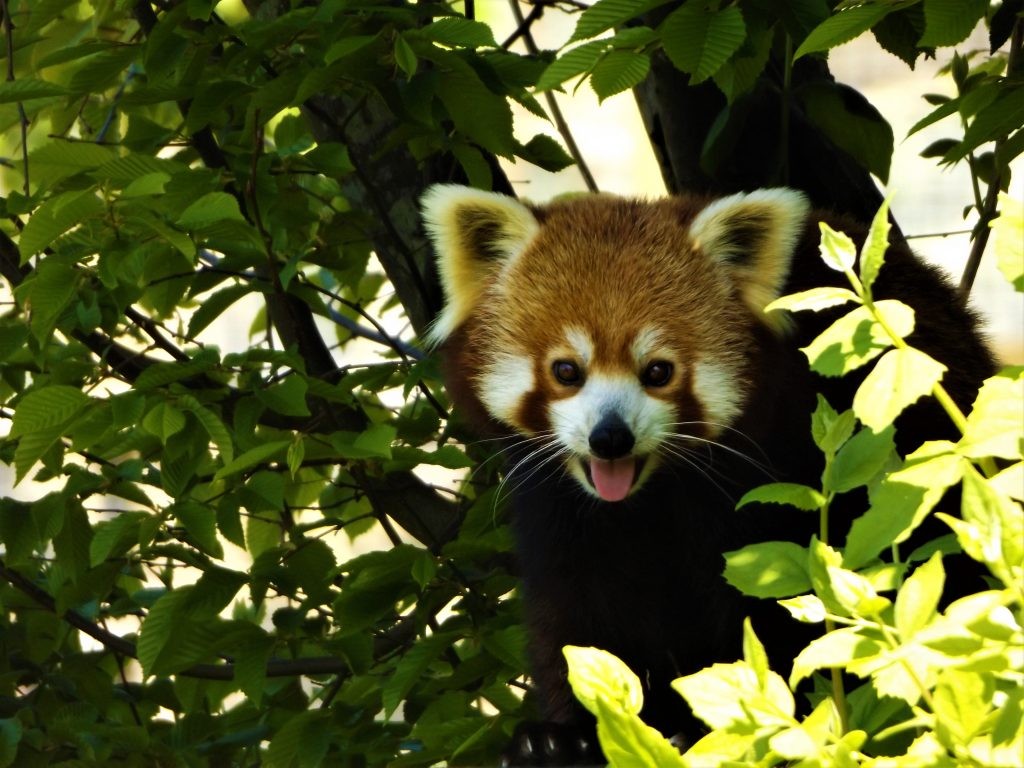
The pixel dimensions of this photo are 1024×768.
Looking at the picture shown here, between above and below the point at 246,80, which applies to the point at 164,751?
below

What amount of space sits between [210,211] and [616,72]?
0.76 metres

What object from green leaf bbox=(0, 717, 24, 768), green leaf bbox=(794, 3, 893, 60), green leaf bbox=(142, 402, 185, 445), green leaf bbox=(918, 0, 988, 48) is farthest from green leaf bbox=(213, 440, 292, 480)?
green leaf bbox=(918, 0, 988, 48)

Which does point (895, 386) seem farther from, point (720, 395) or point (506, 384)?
point (506, 384)

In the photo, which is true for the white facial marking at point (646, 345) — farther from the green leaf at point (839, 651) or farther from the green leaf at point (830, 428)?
the green leaf at point (839, 651)

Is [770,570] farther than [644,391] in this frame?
No

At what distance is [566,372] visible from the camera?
2760mm

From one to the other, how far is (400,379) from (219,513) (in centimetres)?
76

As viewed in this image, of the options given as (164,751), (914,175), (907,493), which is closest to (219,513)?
(164,751)

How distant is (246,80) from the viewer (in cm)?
270

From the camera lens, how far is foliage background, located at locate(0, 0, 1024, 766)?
2508mm

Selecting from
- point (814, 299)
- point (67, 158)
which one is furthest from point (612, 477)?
point (814, 299)

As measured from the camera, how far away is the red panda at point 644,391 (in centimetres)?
269

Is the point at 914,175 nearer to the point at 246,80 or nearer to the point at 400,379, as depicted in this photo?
the point at 400,379

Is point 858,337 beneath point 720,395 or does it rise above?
above
